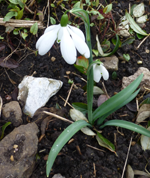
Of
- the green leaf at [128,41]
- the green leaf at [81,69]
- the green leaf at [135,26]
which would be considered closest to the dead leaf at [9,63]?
the green leaf at [81,69]

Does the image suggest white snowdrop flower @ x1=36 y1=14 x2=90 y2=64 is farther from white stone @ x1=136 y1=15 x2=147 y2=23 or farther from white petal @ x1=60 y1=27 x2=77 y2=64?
white stone @ x1=136 y1=15 x2=147 y2=23

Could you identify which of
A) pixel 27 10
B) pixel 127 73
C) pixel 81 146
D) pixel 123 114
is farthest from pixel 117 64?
pixel 27 10

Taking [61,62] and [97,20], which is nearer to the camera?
[61,62]

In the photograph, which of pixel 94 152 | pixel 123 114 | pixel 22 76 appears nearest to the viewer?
pixel 94 152

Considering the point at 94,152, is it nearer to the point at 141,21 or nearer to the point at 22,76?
the point at 22,76

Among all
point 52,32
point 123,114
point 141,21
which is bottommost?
point 123,114

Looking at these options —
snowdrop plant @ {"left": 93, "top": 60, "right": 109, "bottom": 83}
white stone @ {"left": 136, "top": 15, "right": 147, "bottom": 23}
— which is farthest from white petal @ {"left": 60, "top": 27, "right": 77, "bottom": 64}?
white stone @ {"left": 136, "top": 15, "right": 147, "bottom": 23}

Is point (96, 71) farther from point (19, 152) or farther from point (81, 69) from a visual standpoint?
point (19, 152)
